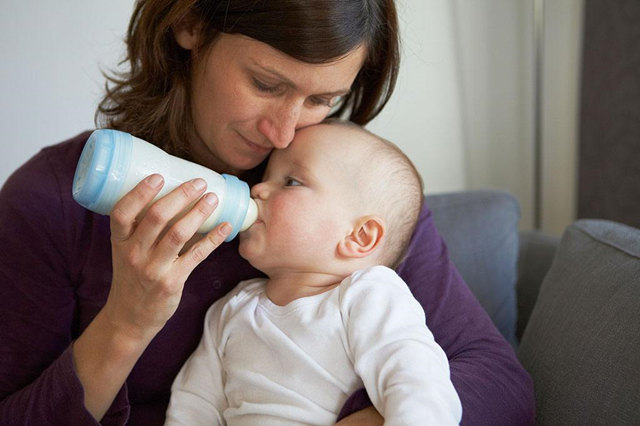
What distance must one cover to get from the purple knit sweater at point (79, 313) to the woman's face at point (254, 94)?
0.22 metres

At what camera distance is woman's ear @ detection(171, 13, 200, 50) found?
1186mm

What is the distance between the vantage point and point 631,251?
1.28 meters

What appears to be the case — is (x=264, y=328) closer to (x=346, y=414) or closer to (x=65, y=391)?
(x=346, y=414)

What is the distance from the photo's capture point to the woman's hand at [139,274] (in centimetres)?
89

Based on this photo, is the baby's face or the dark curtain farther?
the dark curtain

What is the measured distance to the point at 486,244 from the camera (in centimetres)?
185

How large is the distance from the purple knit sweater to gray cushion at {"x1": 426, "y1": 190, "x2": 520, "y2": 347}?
0.55 m

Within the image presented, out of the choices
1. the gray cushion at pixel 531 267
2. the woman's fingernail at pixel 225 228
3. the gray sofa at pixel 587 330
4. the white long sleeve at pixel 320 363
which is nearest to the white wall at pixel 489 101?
the gray cushion at pixel 531 267

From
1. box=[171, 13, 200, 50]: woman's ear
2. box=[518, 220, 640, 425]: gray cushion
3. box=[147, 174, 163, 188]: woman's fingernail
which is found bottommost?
box=[518, 220, 640, 425]: gray cushion

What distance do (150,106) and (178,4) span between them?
0.23 meters

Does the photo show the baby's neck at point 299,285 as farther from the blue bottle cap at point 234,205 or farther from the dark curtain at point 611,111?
the dark curtain at point 611,111

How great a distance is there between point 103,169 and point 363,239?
1.63 ft

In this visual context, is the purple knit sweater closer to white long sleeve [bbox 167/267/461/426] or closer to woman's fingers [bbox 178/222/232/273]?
white long sleeve [bbox 167/267/461/426]

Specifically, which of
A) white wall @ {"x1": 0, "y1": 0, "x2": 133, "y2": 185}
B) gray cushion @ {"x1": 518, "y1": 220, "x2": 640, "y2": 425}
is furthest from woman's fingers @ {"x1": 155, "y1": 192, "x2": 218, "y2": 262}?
white wall @ {"x1": 0, "y1": 0, "x2": 133, "y2": 185}
